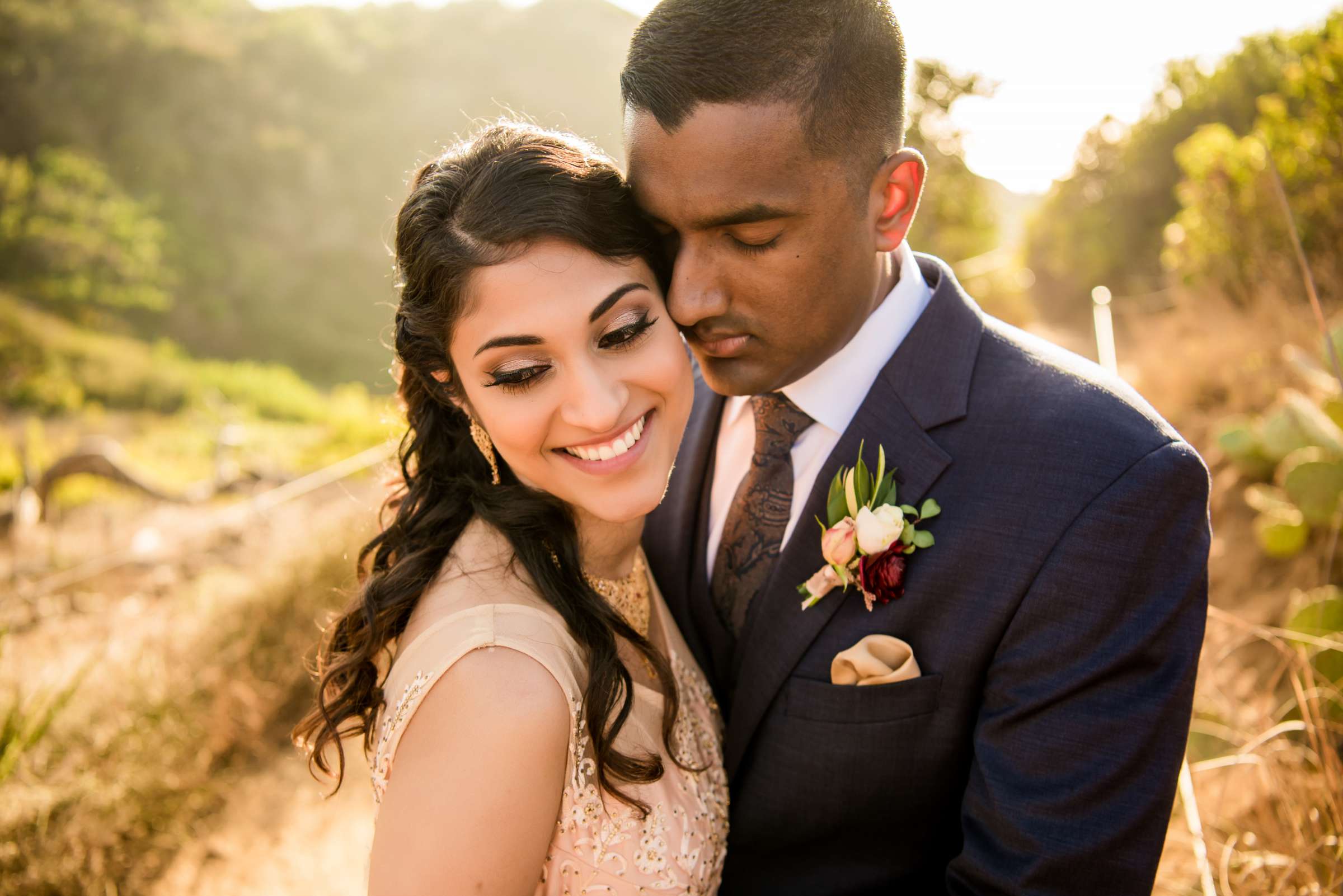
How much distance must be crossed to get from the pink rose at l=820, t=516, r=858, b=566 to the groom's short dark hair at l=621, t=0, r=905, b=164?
0.85 meters

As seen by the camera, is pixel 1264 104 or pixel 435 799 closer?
pixel 435 799

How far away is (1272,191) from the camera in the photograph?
8031 millimetres

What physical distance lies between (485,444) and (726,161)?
2.91ft

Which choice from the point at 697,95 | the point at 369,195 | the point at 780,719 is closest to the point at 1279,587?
the point at 780,719

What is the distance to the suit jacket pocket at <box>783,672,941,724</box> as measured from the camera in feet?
6.40

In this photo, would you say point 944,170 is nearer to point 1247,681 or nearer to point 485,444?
point 1247,681

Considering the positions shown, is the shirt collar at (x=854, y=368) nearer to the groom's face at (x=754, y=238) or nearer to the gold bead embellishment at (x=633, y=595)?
the groom's face at (x=754, y=238)

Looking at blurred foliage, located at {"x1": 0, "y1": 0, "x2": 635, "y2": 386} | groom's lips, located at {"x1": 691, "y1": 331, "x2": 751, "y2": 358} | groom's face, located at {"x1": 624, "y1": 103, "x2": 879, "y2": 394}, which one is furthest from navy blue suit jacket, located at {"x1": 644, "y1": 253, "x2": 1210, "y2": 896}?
blurred foliage, located at {"x1": 0, "y1": 0, "x2": 635, "y2": 386}

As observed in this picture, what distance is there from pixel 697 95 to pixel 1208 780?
3.38 meters

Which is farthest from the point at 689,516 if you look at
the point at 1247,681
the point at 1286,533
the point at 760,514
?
the point at 1286,533

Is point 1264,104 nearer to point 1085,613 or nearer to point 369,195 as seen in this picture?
point 1085,613

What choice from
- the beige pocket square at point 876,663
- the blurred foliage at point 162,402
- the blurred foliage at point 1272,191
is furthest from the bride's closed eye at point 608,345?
the blurred foliage at point 162,402

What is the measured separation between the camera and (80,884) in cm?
350

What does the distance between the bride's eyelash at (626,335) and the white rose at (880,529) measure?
0.65m
